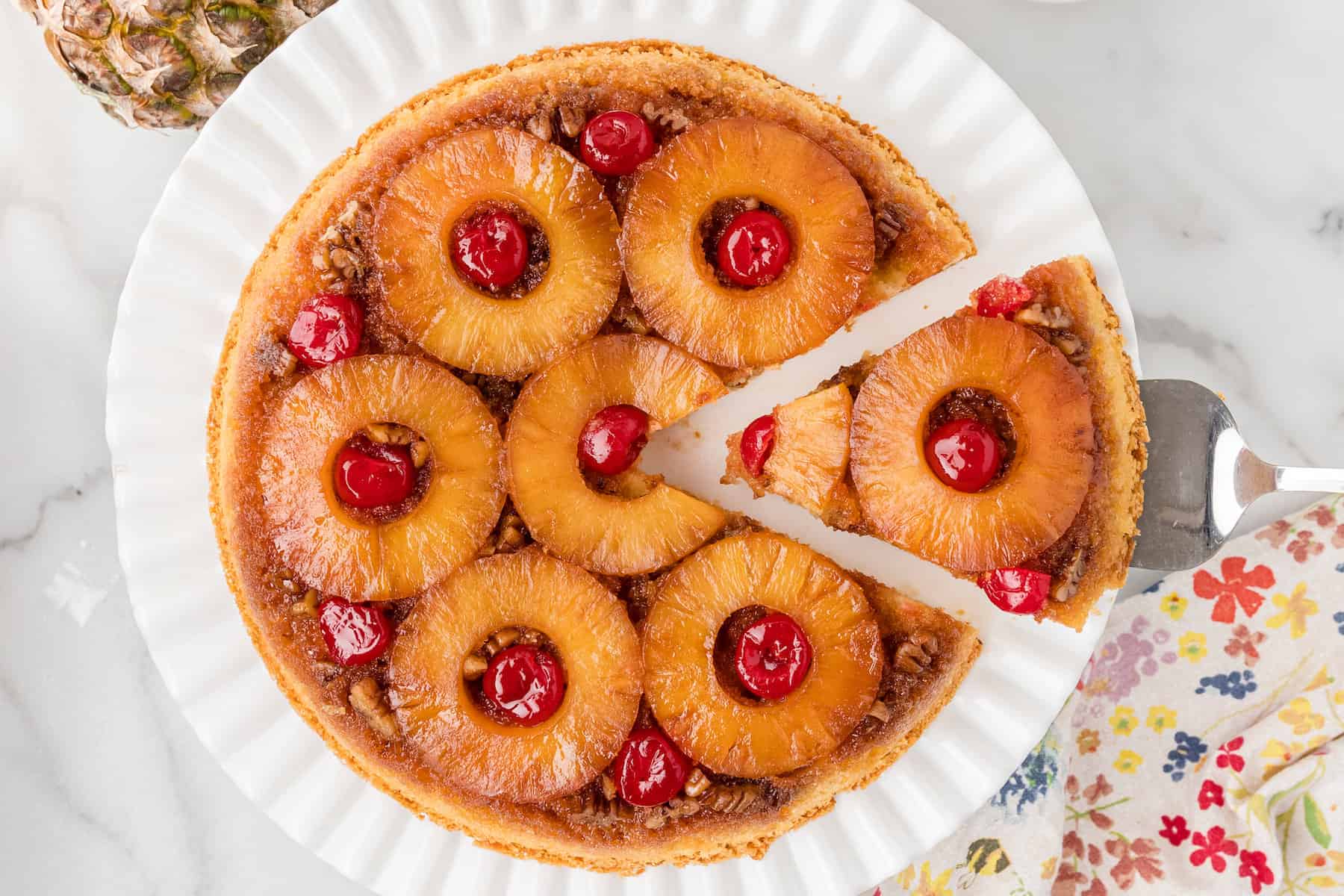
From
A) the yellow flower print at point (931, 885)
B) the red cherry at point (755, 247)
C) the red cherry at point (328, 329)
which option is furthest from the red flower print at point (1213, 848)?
the red cherry at point (328, 329)

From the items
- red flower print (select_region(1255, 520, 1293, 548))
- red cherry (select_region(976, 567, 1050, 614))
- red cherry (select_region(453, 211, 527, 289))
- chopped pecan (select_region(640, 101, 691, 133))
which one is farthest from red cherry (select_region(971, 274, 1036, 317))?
red flower print (select_region(1255, 520, 1293, 548))

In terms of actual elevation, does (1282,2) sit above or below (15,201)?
above

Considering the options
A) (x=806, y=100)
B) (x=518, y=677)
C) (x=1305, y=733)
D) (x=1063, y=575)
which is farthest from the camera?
(x=1305, y=733)

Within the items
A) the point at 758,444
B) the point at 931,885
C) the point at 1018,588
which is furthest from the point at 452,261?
the point at 931,885

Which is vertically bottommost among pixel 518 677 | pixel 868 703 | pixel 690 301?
pixel 518 677

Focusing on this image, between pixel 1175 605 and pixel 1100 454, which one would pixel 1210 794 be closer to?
pixel 1175 605

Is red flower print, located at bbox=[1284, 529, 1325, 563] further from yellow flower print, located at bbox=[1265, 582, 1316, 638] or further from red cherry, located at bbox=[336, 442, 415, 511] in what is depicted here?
red cherry, located at bbox=[336, 442, 415, 511]

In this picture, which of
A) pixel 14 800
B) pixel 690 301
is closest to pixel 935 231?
pixel 690 301

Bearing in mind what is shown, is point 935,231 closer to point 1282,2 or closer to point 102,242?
point 1282,2
